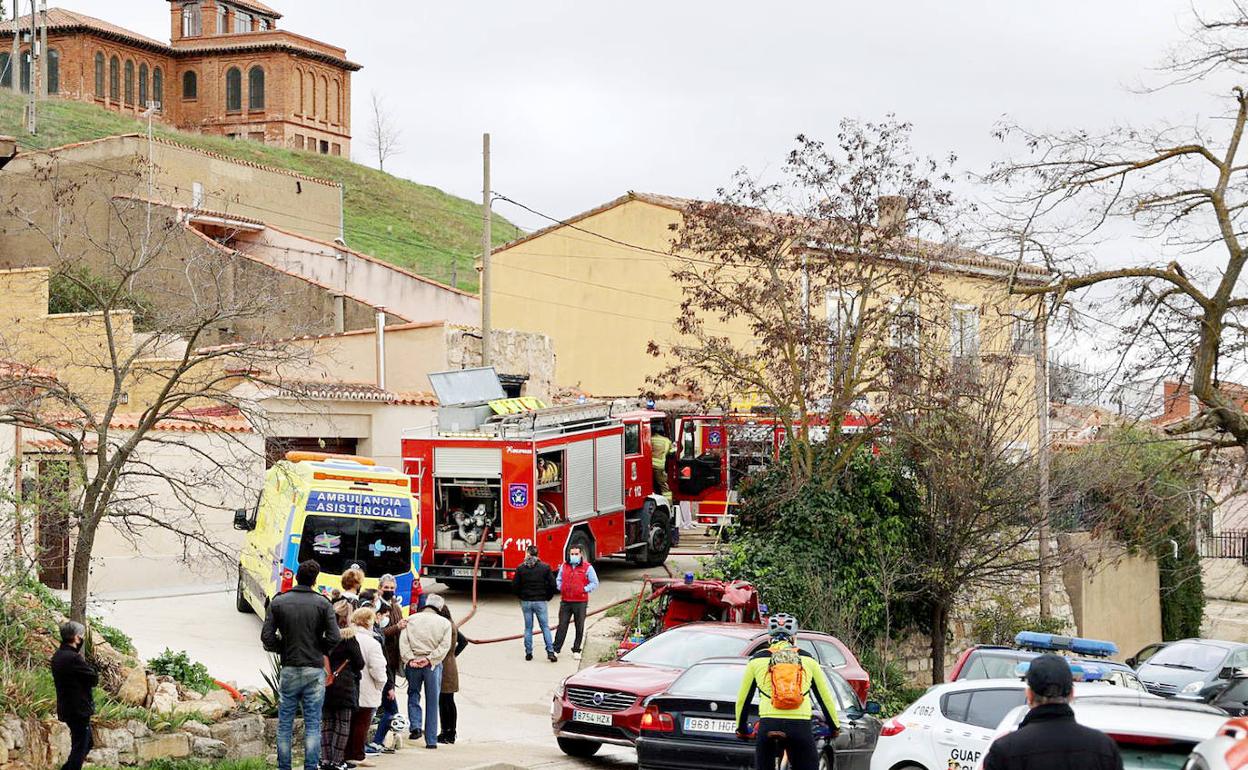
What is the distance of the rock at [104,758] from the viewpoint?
12.9 meters

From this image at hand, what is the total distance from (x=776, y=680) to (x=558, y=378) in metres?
31.3

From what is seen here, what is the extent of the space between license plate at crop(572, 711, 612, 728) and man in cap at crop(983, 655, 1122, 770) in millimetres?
8659

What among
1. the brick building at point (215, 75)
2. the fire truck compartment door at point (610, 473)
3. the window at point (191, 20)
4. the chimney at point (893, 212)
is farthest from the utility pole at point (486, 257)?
the window at point (191, 20)

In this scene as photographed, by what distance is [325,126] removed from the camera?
88.9 m

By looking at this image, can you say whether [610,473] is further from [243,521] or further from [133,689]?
[133,689]

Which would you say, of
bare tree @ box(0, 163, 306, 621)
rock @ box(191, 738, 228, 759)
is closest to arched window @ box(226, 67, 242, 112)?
bare tree @ box(0, 163, 306, 621)

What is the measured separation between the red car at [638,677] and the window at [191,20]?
262ft

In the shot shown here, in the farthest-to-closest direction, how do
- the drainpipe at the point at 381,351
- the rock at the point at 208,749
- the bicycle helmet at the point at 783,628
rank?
the drainpipe at the point at 381,351 < the rock at the point at 208,749 < the bicycle helmet at the point at 783,628

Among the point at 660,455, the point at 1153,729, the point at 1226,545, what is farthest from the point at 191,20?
the point at 1153,729

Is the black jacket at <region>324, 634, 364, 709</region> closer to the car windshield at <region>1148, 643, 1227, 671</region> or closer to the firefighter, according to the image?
the car windshield at <region>1148, 643, 1227, 671</region>

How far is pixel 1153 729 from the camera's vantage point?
8203 mm

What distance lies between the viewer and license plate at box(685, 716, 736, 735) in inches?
532

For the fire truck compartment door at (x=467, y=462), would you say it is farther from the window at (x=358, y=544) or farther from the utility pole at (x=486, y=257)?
the utility pole at (x=486, y=257)

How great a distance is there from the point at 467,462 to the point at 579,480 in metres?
2.26
